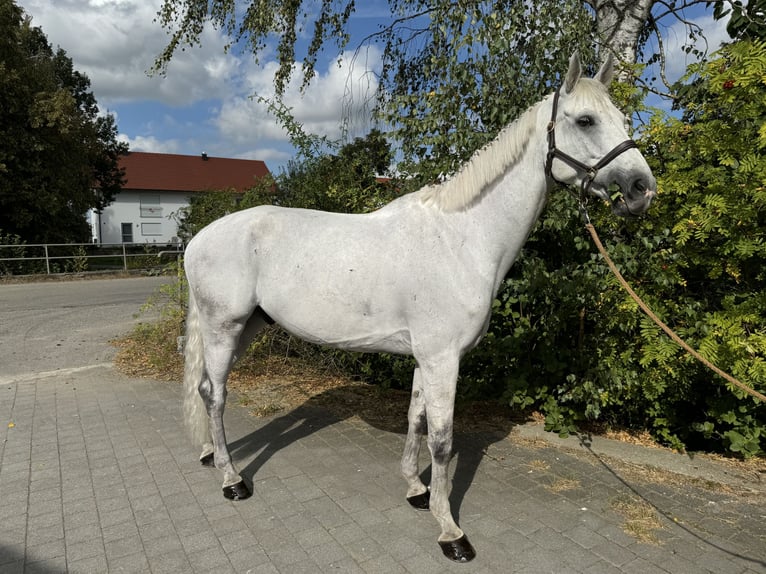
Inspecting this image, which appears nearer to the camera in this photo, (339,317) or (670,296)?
(339,317)

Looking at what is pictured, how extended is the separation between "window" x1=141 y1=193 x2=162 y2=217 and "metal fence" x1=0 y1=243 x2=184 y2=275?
24765 millimetres

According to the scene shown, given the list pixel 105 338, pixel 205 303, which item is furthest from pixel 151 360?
pixel 205 303

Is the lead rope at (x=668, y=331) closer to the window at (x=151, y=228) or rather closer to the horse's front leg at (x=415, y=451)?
the horse's front leg at (x=415, y=451)

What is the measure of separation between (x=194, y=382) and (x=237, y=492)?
0.91 meters

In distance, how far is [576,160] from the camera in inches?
93.4

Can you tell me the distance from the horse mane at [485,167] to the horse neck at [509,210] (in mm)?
29

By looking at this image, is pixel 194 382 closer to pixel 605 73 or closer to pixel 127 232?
pixel 605 73

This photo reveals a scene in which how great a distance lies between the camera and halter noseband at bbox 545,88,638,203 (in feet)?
7.40

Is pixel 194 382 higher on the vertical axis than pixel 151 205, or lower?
lower

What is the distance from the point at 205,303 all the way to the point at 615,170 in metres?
2.58

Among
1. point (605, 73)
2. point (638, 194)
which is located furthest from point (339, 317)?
point (605, 73)

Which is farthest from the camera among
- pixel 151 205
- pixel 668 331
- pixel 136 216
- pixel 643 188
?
pixel 151 205

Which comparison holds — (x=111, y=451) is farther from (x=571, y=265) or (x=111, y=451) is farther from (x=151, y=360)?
(x=571, y=265)

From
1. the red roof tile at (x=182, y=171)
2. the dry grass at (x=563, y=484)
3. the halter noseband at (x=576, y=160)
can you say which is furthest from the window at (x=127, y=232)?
the halter noseband at (x=576, y=160)
